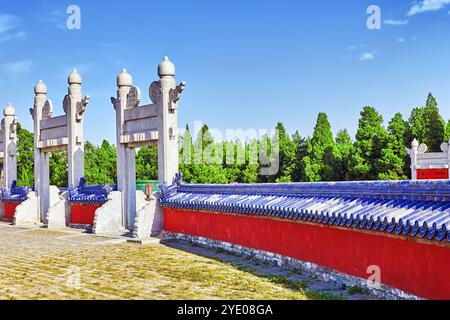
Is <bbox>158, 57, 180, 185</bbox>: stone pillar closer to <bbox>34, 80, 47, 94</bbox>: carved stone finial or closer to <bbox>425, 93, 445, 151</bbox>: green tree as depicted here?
<bbox>34, 80, 47, 94</bbox>: carved stone finial

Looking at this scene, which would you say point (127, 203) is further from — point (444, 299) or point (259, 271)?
point (444, 299)

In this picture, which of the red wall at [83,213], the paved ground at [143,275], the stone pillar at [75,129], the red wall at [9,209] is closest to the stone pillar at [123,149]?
the red wall at [83,213]

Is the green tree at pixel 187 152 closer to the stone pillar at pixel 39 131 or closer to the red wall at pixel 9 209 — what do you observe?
the red wall at pixel 9 209

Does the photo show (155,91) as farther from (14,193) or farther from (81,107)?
(14,193)

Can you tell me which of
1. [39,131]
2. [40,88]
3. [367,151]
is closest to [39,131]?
[39,131]

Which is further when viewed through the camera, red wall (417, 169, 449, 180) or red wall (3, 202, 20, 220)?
red wall (3, 202, 20, 220)

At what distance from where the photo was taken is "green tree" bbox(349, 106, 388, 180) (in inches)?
1192

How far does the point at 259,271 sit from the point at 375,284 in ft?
7.74

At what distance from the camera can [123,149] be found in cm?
1555

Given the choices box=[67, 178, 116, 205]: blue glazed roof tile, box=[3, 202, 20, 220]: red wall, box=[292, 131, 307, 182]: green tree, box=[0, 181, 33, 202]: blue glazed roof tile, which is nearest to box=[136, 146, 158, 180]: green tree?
box=[292, 131, 307, 182]: green tree

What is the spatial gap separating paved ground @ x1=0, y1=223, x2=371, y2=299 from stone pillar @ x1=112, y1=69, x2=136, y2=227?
276cm

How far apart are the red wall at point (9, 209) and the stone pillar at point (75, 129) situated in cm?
505

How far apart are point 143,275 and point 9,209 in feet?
48.2
